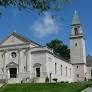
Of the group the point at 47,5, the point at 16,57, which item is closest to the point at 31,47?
the point at 16,57

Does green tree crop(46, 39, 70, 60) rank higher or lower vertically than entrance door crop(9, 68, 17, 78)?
higher

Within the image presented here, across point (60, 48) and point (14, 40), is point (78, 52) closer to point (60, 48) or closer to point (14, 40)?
point (60, 48)

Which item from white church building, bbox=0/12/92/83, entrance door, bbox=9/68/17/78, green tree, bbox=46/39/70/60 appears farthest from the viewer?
green tree, bbox=46/39/70/60

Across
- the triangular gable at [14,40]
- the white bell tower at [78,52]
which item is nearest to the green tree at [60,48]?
the white bell tower at [78,52]

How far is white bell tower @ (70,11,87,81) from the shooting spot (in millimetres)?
82688

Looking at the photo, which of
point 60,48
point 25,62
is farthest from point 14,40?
point 60,48

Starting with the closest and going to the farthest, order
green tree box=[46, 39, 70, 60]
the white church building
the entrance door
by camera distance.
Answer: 1. the white church building
2. the entrance door
3. green tree box=[46, 39, 70, 60]

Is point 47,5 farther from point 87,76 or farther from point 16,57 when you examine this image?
point 87,76

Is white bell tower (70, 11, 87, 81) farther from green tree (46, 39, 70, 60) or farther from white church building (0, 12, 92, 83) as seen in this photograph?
green tree (46, 39, 70, 60)

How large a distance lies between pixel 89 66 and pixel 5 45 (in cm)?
3374

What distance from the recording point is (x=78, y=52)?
83875 mm

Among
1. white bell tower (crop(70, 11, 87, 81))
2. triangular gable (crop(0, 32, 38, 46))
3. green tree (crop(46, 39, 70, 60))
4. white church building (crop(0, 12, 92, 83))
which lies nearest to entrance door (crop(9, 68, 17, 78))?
white church building (crop(0, 12, 92, 83))

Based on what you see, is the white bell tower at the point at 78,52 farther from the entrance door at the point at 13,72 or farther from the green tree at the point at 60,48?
the entrance door at the point at 13,72

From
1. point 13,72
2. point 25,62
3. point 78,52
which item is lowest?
point 13,72
